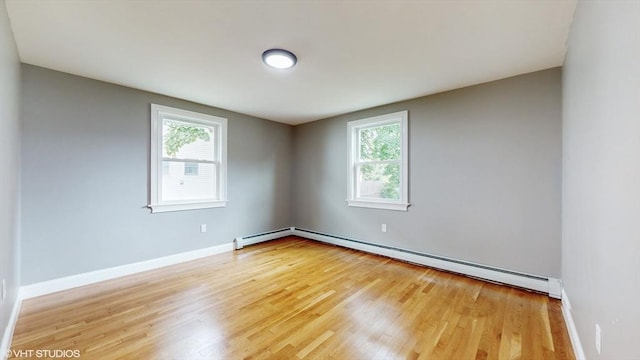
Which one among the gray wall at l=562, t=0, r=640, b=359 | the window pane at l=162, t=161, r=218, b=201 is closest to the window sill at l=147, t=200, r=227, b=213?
the window pane at l=162, t=161, r=218, b=201

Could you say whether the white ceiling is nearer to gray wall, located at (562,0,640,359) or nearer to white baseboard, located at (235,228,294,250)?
gray wall, located at (562,0,640,359)

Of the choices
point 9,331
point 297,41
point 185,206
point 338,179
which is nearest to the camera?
point 9,331

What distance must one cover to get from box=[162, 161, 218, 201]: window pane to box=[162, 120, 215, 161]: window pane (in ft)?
0.45

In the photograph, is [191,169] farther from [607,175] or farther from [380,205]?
[607,175]

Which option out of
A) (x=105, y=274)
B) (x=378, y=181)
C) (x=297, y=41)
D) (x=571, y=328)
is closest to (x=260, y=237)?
(x=105, y=274)

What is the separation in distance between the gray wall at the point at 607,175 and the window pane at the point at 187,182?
4.14 m

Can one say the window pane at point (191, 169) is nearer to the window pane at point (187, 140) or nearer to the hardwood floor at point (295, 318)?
the window pane at point (187, 140)

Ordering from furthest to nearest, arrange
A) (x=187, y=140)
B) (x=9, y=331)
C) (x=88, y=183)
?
1. (x=187, y=140)
2. (x=88, y=183)
3. (x=9, y=331)

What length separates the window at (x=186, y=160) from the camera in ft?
11.2

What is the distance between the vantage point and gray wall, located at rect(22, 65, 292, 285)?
260cm

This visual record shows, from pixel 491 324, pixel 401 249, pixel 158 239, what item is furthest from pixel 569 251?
pixel 158 239

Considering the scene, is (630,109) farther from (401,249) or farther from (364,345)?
(401,249)

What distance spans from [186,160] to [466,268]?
13.2 feet

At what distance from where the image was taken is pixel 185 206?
3.70m
